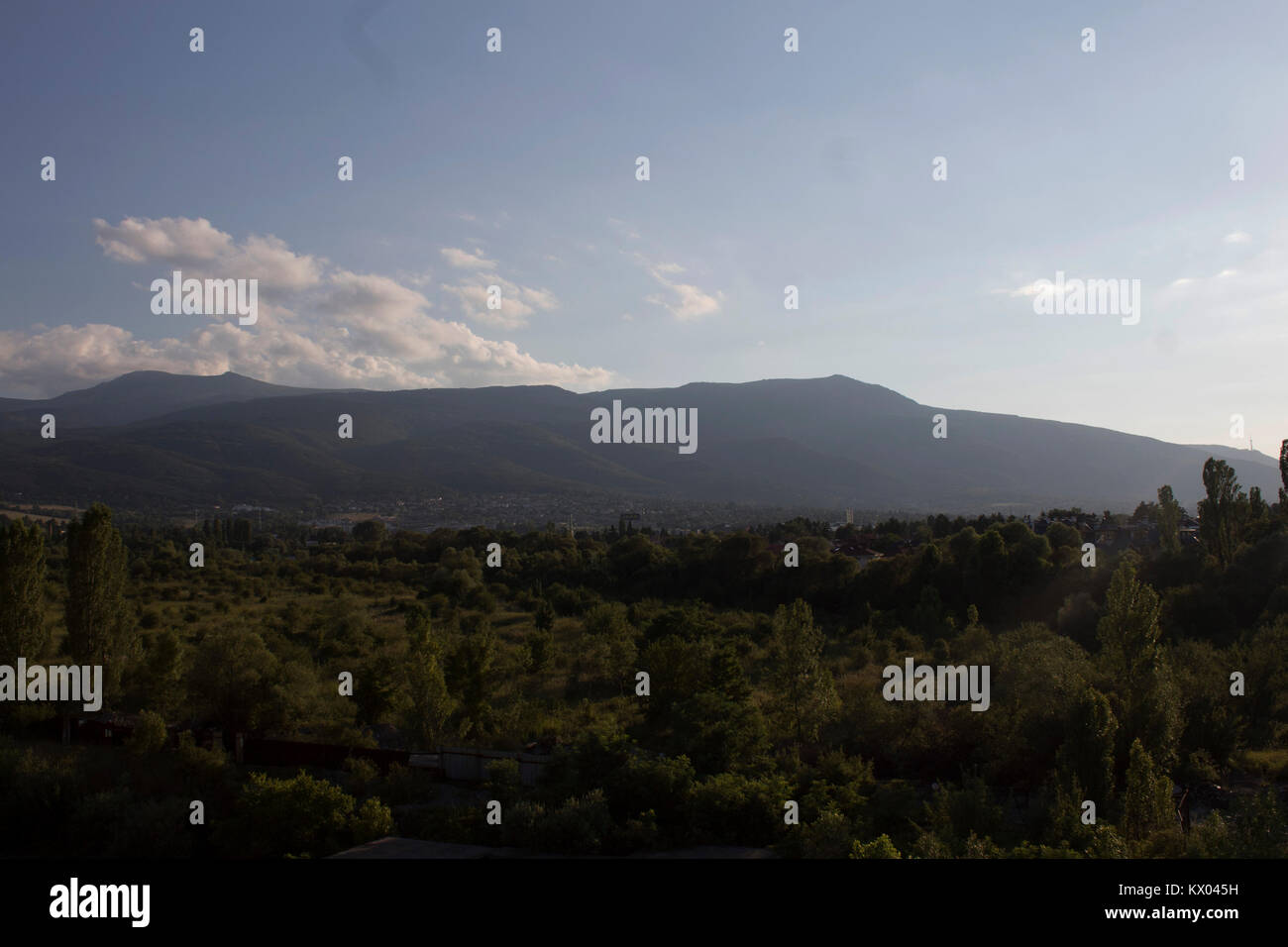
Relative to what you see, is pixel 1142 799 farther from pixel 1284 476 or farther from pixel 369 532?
pixel 369 532

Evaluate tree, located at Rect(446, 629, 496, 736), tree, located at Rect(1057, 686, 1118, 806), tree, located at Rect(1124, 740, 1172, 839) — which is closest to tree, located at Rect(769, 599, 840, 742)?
tree, located at Rect(1057, 686, 1118, 806)

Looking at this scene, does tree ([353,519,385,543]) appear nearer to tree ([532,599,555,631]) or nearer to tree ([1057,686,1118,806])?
tree ([532,599,555,631])

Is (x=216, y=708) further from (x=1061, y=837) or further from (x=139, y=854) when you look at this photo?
(x=1061, y=837)

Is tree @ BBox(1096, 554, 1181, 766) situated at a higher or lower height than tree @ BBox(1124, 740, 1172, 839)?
higher
